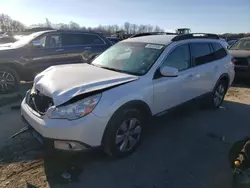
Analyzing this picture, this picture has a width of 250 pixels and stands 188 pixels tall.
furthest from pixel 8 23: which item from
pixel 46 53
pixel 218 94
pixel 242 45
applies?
pixel 218 94

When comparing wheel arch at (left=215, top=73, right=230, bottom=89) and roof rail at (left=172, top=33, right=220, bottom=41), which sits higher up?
roof rail at (left=172, top=33, right=220, bottom=41)

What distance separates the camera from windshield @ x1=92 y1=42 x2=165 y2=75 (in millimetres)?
3887

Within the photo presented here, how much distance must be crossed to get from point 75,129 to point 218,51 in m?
4.11

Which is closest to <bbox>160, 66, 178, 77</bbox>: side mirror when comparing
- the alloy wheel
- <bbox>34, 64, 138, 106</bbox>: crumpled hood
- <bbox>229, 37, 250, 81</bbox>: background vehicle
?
<bbox>34, 64, 138, 106</bbox>: crumpled hood

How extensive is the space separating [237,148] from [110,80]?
5.84 feet

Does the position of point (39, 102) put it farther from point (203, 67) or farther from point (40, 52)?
point (40, 52)

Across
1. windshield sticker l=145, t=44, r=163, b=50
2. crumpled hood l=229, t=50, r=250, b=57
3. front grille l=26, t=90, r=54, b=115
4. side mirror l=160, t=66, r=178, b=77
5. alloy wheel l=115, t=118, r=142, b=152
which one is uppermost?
windshield sticker l=145, t=44, r=163, b=50

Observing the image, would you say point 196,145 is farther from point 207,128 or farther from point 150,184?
point 150,184

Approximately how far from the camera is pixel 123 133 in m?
3.44

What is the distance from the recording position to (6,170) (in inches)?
126

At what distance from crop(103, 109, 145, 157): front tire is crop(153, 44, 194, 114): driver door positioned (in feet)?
1.60

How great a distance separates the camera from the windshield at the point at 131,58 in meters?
3.89

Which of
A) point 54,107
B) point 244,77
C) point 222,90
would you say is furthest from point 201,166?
point 244,77

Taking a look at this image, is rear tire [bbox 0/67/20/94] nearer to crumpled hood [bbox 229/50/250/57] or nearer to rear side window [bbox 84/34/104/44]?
rear side window [bbox 84/34/104/44]
